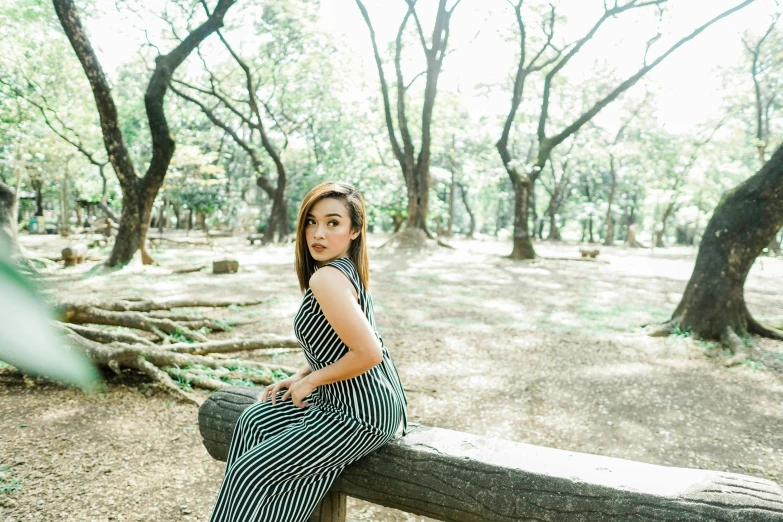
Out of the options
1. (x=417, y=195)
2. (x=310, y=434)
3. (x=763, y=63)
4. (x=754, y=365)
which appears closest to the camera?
(x=310, y=434)

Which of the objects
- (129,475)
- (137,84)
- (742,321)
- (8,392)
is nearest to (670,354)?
(742,321)

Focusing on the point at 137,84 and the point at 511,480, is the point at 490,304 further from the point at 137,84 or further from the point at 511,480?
the point at 137,84

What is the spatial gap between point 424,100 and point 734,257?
1139 centimetres

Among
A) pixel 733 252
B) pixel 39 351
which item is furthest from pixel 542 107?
pixel 39 351

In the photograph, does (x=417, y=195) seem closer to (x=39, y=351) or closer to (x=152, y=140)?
(x=152, y=140)

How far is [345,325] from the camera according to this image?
69.2 inches

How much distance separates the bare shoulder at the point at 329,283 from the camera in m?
1.77

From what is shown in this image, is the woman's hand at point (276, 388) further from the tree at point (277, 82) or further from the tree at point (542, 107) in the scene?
the tree at point (277, 82)

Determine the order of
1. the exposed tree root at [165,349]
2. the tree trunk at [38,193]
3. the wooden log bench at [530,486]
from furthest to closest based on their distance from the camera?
the tree trunk at [38,193] → the exposed tree root at [165,349] → the wooden log bench at [530,486]

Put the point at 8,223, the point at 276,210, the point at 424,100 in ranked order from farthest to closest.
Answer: the point at 276,210
the point at 424,100
the point at 8,223

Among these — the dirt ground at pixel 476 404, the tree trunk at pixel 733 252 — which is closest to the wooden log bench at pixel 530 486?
the dirt ground at pixel 476 404

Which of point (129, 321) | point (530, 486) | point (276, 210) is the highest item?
point (276, 210)

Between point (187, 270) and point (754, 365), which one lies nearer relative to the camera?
point (754, 365)

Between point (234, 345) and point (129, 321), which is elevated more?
point (129, 321)
